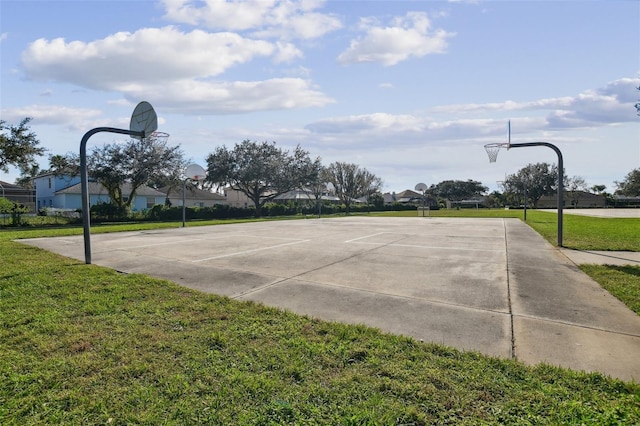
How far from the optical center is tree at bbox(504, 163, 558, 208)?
3327 inches

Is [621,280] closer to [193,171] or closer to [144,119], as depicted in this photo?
[144,119]

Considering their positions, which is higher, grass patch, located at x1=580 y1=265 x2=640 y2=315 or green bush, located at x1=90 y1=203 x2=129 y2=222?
green bush, located at x1=90 y1=203 x2=129 y2=222

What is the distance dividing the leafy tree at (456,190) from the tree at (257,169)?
6697 cm

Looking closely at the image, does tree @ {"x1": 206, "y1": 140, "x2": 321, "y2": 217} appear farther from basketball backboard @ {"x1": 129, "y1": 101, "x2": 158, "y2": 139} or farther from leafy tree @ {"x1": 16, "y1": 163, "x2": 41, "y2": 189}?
basketball backboard @ {"x1": 129, "y1": 101, "x2": 158, "y2": 139}

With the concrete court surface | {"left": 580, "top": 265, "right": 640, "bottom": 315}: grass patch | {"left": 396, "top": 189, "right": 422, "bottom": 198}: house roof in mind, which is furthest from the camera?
{"left": 396, "top": 189, "right": 422, "bottom": 198}: house roof

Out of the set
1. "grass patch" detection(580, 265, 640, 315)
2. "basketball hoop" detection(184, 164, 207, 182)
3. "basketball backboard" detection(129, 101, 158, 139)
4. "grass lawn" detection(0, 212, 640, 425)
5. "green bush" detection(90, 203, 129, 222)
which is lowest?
"grass patch" detection(580, 265, 640, 315)

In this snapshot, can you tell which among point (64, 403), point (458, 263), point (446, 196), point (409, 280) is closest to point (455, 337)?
point (409, 280)

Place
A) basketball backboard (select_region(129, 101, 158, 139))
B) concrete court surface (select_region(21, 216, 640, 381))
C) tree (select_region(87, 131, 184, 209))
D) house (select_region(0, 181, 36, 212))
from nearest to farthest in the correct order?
concrete court surface (select_region(21, 216, 640, 381)), basketball backboard (select_region(129, 101, 158, 139)), tree (select_region(87, 131, 184, 209)), house (select_region(0, 181, 36, 212))

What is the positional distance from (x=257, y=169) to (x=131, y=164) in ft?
41.5

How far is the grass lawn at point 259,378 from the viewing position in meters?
2.40

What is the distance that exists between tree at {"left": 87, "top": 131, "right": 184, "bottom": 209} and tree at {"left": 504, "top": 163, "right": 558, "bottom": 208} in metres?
74.6

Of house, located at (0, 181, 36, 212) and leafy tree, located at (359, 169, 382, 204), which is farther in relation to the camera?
leafy tree, located at (359, 169, 382, 204)

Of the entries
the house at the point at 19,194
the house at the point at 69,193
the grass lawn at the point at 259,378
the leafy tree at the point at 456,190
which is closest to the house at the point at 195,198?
the house at the point at 69,193

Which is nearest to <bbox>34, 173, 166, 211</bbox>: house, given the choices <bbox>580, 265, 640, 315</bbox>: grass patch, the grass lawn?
the grass lawn
